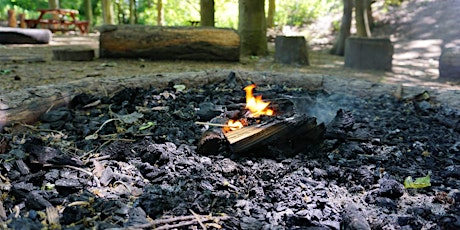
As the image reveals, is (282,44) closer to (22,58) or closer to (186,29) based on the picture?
(186,29)

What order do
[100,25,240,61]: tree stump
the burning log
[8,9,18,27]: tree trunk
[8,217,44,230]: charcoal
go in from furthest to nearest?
[8,9,18,27]: tree trunk, [100,25,240,61]: tree stump, the burning log, [8,217,44,230]: charcoal

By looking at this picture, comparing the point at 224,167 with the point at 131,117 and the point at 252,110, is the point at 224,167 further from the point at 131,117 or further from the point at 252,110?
the point at 131,117

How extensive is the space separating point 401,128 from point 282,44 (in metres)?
4.25

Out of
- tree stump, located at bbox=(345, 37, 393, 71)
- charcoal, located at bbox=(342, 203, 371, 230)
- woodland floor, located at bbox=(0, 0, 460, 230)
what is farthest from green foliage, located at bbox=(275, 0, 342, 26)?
charcoal, located at bbox=(342, 203, 371, 230)

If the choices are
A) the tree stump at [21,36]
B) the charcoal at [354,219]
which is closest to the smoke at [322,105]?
the charcoal at [354,219]

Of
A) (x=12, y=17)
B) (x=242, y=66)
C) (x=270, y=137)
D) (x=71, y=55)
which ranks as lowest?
(x=270, y=137)

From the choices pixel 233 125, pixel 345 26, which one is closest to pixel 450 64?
pixel 345 26

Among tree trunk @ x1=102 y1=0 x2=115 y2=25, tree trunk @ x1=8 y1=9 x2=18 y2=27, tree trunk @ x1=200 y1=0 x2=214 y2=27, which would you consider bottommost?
tree trunk @ x1=200 y1=0 x2=214 y2=27

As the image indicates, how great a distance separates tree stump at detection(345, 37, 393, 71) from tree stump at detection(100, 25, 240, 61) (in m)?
1.98

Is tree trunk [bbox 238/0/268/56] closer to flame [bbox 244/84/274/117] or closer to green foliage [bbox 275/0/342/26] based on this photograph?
flame [bbox 244/84/274/117]

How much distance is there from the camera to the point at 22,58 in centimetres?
612

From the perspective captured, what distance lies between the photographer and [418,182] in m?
2.17

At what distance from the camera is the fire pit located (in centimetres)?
179

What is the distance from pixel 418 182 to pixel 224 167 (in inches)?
41.1
